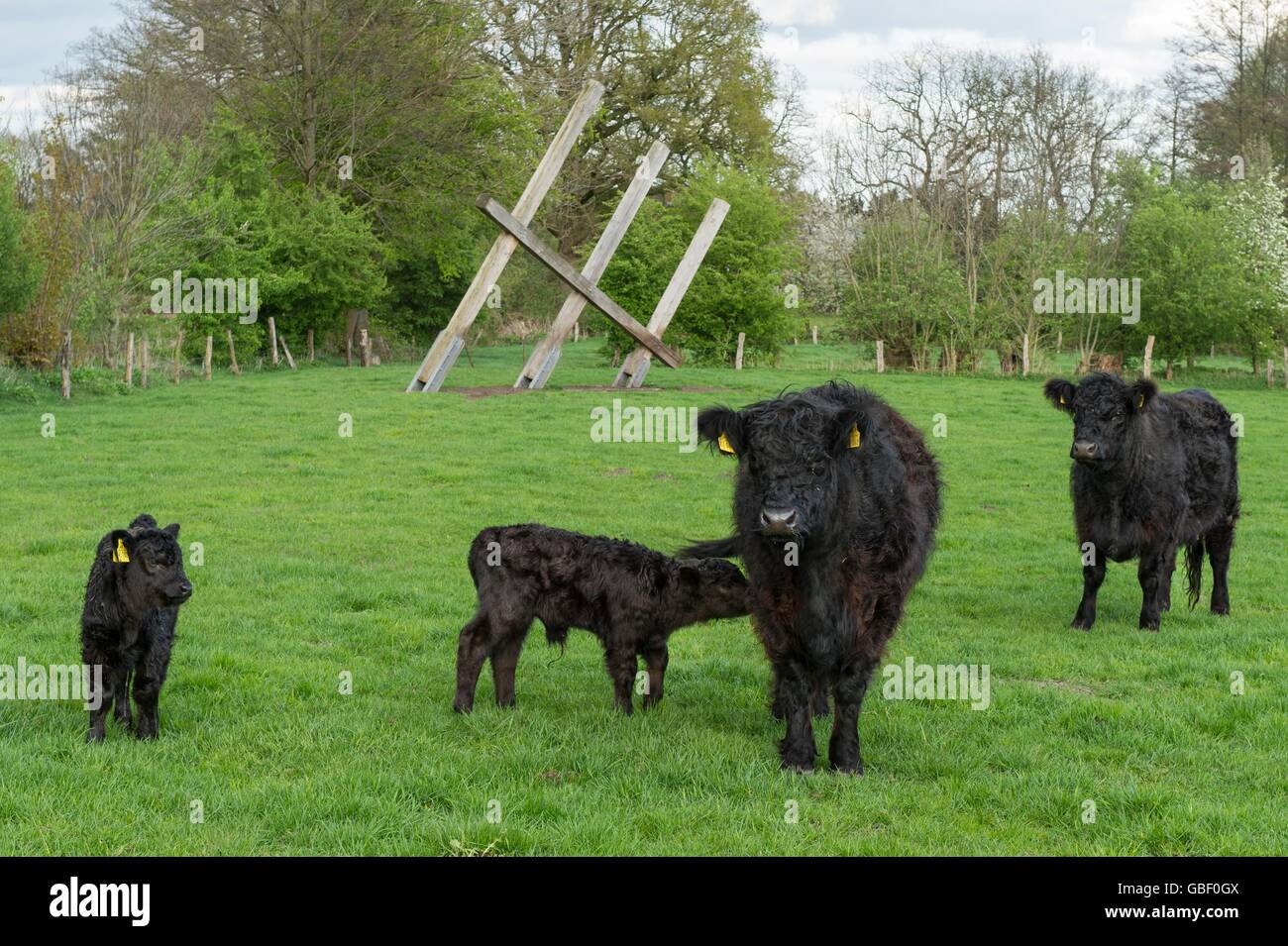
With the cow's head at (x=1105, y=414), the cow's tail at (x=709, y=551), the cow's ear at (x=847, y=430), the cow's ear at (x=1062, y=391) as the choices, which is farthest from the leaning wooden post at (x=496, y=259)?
the cow's ear at (x=847, y=430)

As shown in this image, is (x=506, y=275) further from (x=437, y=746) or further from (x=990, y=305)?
(x=437, y=746)

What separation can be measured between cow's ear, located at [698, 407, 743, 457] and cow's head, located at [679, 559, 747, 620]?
53.8 inches

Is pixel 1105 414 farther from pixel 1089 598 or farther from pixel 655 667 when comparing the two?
pixel 655 667

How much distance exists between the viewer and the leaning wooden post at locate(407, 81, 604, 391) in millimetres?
24391

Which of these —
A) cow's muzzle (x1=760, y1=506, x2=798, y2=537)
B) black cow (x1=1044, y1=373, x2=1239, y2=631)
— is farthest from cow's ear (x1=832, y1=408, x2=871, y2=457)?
black cow (x1=1044, y1=373, x2=1239, y2=631)

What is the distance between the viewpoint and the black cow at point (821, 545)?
5977 mm

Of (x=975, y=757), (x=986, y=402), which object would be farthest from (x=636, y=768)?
(x=986, y=402)

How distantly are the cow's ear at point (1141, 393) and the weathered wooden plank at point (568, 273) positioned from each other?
15.0m

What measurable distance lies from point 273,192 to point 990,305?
76.0 feet

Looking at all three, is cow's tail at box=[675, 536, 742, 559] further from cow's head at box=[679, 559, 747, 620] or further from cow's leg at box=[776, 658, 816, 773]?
cow's leg at box=[776, 658, 816, 773]

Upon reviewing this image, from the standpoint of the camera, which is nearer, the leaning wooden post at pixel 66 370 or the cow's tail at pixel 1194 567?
the cow's tail at pixel 1194 567

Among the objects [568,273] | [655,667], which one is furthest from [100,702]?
[568,273]

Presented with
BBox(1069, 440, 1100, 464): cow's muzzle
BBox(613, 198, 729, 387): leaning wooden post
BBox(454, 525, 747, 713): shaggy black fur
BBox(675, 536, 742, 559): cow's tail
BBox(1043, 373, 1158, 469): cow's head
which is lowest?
BBox(454, 525, 747, 713): shaggy black fur

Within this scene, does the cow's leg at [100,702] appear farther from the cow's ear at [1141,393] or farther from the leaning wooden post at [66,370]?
the leaning wooden post at [66,370]
